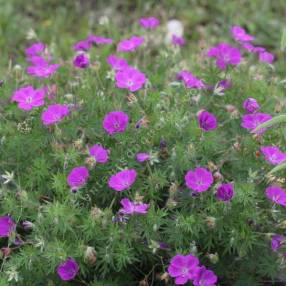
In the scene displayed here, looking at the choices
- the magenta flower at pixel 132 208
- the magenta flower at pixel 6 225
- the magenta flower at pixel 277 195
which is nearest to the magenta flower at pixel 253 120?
the magenta flower at pixel 277 195

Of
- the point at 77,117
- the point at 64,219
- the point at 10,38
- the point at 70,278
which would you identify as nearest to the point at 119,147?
the point at 77,117

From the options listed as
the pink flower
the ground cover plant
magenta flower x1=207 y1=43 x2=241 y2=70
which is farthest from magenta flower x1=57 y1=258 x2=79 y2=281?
magenta flower x1=207 y1=43 x2=241 y2=70

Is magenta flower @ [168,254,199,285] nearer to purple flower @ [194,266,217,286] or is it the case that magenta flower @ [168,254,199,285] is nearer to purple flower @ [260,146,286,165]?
purple flower @ [194,266,217,286]

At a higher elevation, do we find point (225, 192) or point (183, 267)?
point (225, 192)

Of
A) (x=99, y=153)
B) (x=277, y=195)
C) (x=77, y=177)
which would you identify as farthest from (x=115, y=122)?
(x=277, y=195)

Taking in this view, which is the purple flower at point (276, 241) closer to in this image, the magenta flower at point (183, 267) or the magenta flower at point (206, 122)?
the magenta flower at point (183, 267)

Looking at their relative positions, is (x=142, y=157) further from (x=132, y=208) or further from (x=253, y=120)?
(x=253, y=120)
